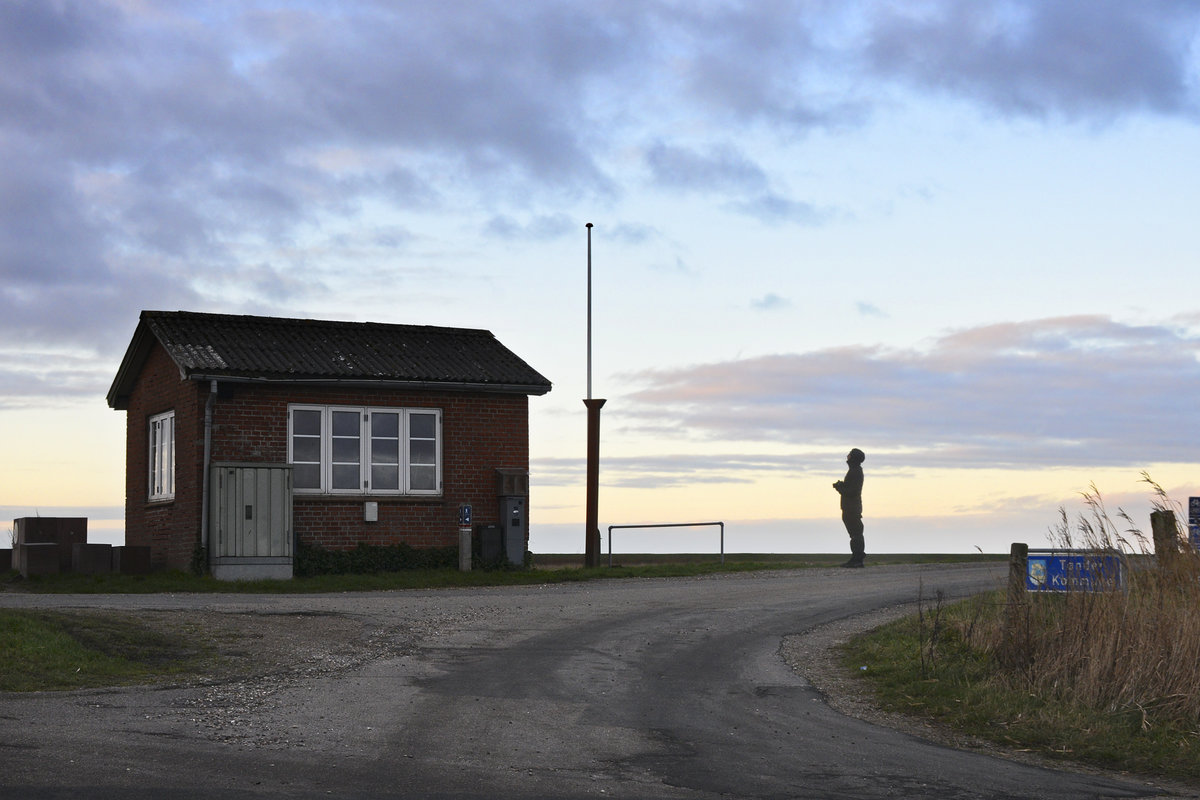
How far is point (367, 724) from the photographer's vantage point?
1008 centimetres

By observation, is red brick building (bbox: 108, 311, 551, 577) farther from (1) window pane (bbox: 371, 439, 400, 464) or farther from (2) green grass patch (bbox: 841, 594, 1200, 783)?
(2) green grass patch (bbox: 841, 594, 1200, 783)

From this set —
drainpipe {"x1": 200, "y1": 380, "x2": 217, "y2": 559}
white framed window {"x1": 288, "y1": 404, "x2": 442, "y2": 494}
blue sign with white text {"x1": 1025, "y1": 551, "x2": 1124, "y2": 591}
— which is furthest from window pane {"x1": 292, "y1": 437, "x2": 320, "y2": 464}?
blue sign with white text {"x1": 1025, "y1": 551, "x2": 1124, "y2": 591}

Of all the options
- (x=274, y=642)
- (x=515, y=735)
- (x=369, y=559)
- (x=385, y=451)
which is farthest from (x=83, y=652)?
(x=385, y=451)

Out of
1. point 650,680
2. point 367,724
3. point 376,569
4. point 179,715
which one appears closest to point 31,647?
point 179,715

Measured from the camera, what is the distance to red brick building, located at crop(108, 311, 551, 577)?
80.7 feet

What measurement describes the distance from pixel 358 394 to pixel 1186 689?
57.9 ft

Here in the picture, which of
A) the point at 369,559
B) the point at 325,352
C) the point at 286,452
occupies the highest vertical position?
the point at 325,352

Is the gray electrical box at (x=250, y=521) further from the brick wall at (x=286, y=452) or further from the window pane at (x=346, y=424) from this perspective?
the window pane at (x=346, y=424)

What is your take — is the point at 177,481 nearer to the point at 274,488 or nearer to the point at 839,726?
the point at 274,488

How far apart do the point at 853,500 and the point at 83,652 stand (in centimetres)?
1894

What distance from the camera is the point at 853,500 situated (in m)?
29.2

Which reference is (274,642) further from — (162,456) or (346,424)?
(162,456)

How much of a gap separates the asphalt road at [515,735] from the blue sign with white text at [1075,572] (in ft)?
8.81

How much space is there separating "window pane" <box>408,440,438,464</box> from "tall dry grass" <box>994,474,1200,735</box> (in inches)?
601
